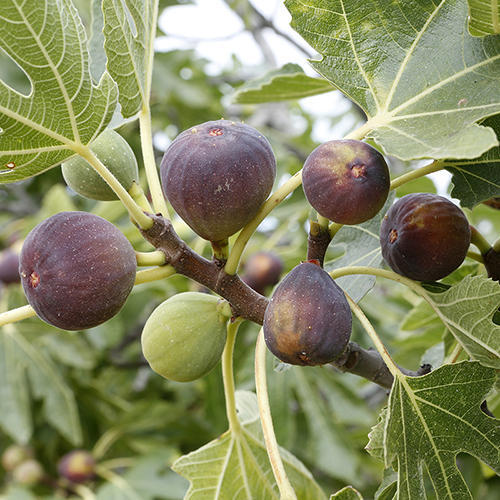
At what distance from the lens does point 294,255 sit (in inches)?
118

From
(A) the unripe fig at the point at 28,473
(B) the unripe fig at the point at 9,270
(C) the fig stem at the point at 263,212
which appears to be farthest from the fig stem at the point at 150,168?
(A) the unripe fig at the point at 28,473

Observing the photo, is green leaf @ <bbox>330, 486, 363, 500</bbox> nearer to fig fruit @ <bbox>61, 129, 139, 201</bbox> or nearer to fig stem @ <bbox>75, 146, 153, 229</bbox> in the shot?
fig stem @ <bbox>75, 146, 153, 229</bbox>

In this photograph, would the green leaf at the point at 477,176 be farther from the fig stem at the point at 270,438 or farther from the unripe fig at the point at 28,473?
the unripe fig at the point at 28,473

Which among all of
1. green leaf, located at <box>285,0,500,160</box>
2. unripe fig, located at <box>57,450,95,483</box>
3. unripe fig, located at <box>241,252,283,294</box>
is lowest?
unripe fig, located at <box>57,450,95,483</box>

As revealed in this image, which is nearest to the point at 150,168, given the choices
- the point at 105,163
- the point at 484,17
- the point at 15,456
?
the point at 105,163

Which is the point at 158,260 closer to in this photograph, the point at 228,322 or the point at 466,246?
the point at 228,322

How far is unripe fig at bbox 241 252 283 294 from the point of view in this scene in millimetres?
2852

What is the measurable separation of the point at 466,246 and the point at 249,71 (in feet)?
11.5

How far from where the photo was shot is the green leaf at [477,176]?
3.77 feet

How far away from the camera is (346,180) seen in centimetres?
103

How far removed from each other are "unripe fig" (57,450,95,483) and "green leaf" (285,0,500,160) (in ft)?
9.59

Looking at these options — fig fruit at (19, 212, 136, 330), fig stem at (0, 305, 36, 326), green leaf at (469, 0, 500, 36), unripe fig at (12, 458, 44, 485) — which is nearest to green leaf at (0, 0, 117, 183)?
fig fruit at (19, 212, 136, 330)

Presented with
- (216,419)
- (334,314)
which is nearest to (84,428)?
(216,419)

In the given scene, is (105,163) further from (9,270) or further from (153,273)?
(9,270)
